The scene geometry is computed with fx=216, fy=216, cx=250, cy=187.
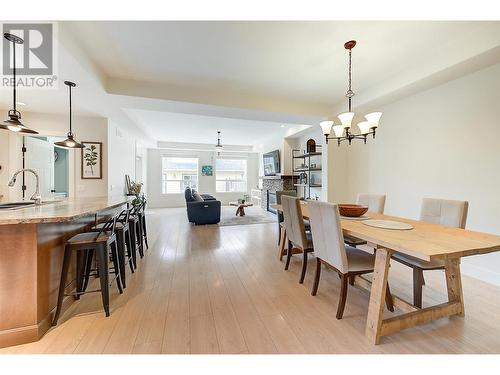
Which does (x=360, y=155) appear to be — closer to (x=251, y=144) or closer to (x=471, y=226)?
(x=471, y=226)

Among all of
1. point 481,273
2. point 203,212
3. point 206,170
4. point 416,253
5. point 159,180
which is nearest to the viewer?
point 416,253

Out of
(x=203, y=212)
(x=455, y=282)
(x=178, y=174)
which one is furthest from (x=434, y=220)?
(x=178, y=174)

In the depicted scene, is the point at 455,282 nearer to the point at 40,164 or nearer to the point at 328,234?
the point at 328,234

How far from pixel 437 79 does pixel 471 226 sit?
6.38 ft

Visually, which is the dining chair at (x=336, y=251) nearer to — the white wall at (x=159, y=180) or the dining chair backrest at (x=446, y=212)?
the dining chair backrest at (x=446, y=212)

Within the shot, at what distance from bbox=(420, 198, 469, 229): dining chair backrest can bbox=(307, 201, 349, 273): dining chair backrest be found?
4.20ft

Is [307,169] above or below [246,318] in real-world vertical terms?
above

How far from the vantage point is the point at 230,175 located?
1001cm

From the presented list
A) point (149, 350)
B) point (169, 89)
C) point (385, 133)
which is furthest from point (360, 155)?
point (149, 350)

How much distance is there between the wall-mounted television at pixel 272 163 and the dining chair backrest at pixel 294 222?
478cm

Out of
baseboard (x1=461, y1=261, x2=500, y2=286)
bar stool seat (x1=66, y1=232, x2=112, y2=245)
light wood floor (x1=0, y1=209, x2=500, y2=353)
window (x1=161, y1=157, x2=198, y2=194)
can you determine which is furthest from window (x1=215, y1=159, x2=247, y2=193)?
baseboard (x1=461, y1=261, x2=500, y2=286)

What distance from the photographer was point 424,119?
3238mm

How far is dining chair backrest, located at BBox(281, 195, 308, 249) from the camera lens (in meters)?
2.44

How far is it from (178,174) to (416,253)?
906 cm
